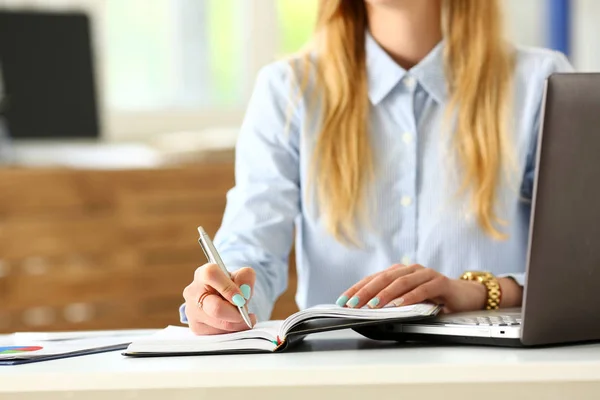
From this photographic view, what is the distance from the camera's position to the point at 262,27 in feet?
12.5

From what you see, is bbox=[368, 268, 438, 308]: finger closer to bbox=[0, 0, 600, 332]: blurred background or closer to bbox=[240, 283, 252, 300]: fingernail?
bbox=[240, 283, 252, 300]: fingernail

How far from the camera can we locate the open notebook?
932mm

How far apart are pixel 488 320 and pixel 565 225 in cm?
18

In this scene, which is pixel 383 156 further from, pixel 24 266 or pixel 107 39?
pixel 107 39

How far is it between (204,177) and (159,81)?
82 cm

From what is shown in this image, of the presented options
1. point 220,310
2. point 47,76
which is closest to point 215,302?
point 220,310

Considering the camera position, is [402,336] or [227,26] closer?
[402,336]

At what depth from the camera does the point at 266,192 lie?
59.2 inches

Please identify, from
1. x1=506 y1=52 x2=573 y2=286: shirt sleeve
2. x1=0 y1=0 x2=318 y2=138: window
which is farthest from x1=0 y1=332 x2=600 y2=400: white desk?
x1=0 y1=0 x2=318 y2=138: window

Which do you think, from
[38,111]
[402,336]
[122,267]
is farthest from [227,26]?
[402,336]

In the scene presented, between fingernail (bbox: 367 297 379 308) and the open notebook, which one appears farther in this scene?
fingernail (bbox: 367 297 379 308)

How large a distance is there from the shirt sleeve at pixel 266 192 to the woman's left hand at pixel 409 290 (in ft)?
0.88

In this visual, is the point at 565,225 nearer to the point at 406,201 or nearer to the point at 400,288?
the point at 400,288

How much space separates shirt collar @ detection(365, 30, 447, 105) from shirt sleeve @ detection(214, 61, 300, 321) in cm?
15
